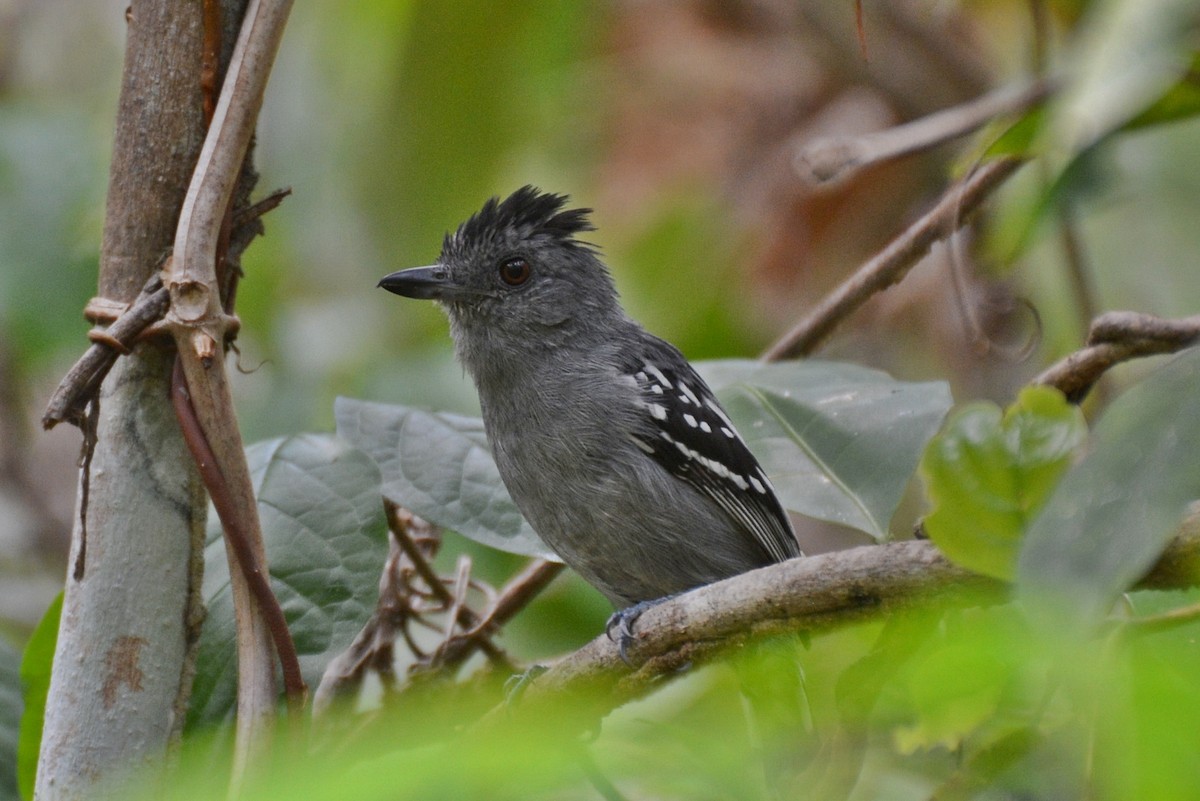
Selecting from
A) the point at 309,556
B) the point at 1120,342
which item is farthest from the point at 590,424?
the point at 1120,342

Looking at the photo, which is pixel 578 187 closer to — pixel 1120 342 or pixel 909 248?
pixel 909 248

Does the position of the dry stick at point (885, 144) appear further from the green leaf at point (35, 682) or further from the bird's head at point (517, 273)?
the green leaf at point (35, 682)

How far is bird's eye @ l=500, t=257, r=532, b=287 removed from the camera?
3.54 metres

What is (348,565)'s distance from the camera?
2199mm

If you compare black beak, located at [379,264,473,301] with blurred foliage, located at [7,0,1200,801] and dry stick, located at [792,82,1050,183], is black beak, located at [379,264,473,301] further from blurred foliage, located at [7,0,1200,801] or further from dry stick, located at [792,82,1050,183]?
dry stick, located at [792,82,1050,183]

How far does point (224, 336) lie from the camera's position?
2.00 m

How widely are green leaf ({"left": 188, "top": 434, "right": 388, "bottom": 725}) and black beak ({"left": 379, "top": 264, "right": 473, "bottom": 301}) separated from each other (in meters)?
0.87

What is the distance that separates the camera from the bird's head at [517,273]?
3461 mm

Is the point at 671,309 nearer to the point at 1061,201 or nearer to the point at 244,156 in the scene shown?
the point at 1061,201

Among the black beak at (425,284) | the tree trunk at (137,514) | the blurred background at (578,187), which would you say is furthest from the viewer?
the blurred background at (578,187)

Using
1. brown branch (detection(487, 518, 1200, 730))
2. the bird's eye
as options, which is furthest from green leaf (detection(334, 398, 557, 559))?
the bird's eye

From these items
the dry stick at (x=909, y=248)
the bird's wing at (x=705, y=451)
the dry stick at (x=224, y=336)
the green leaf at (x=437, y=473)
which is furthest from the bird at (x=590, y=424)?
the dry stick at (x=224, y=336)

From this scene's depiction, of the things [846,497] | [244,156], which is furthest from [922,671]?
[244,156]

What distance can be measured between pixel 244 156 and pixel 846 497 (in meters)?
1.33
